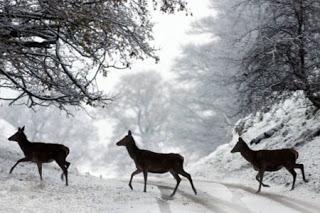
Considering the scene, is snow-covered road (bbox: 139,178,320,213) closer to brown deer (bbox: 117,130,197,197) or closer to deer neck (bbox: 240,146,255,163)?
brown deer (bbox: 117,130,197,197)

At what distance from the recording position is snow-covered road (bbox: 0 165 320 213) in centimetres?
1173

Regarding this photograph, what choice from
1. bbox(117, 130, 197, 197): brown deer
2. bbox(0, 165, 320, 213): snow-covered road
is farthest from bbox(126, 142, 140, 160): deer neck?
bbox(0, 165, 320, 213): snow-covered road

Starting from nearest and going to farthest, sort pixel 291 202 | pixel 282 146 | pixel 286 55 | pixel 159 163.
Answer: pixel 291 202, pixel 159 163, pixel 286 55, pixel 282 146

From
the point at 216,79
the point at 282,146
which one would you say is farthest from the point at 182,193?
the point at 216,79

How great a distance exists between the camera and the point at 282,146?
68.9ft

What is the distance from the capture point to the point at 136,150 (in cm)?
1522

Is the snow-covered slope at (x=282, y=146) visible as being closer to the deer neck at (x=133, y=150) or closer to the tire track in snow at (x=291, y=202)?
the tire track in snow at (x=291, y=202)

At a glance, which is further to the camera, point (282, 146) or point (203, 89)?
point (203, 89)

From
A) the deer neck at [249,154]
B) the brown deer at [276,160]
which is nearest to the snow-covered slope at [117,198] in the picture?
the brown deer at [276,160]

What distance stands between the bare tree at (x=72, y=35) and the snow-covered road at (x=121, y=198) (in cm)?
269

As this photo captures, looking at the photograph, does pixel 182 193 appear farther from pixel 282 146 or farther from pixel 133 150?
pixel 282 146

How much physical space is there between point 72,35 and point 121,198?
4.81 meters

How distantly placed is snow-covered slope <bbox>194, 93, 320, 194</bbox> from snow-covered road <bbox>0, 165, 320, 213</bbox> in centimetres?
133

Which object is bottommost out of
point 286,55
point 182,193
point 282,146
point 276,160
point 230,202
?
point 230,202
